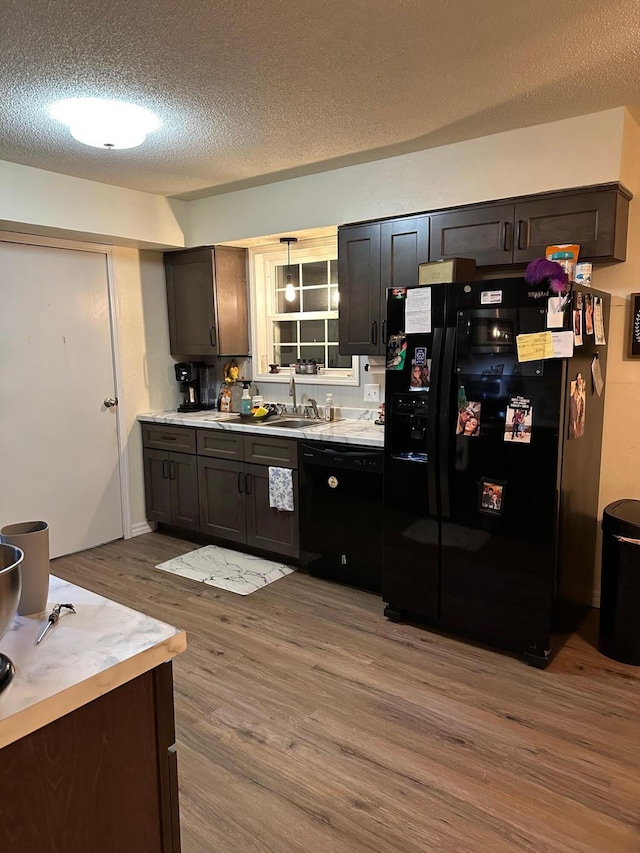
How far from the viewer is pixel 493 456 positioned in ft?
8.87

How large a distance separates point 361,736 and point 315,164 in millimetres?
3042

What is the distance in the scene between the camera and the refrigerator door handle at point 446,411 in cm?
277

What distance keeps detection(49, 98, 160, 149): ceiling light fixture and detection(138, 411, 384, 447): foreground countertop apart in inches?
71.0

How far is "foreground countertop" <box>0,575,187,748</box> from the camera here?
967mm

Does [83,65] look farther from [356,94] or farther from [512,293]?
[512,293]

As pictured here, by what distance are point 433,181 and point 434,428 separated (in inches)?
56.9

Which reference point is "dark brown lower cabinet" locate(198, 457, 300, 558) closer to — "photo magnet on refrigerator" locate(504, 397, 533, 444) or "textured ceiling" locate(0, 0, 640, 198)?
"photo magnet on refrigerator" locate(504, 397, 533, 444)

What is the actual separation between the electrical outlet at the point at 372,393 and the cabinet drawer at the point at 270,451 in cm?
67

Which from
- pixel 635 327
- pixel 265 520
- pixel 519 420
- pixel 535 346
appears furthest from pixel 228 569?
pixel 635 327

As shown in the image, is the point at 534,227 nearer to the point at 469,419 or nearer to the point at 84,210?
the point at 469,419

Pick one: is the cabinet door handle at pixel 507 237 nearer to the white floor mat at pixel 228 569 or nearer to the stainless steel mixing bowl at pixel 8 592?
the white floor mat at pixel 228 569

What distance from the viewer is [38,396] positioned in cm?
402

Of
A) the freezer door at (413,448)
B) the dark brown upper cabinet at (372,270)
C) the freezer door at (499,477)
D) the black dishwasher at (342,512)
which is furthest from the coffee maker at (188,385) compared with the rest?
the freezer door at (499,477)

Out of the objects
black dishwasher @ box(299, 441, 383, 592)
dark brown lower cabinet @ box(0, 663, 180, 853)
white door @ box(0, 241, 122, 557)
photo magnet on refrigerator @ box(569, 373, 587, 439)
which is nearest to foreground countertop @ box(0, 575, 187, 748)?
dark brown lower cabinet @ box(0, 663, 180, 853)
